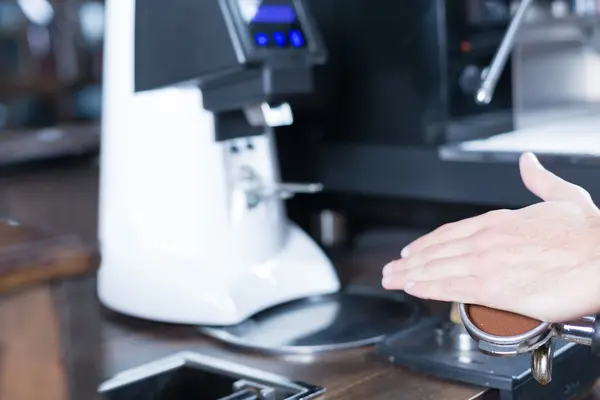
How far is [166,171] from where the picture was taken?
0.89 meters

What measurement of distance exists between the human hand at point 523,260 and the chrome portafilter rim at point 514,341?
0.01m

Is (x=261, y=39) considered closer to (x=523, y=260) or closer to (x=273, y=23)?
(x=273, y=23)

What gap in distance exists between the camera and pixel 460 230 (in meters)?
0.70

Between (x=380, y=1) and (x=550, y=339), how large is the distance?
0.60 metres

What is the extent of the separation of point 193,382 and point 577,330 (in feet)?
1.17

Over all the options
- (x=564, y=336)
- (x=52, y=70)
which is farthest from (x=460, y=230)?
(x=52, y=70)

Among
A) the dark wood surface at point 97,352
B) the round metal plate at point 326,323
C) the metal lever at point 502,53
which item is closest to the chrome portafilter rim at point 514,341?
the dark wood surface at point 97,352

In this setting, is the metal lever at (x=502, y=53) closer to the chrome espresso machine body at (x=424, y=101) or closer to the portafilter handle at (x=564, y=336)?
the chrome espresso machine body at (x=424, y=101)

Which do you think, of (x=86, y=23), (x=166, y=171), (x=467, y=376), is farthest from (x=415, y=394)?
(x=86, y=23)

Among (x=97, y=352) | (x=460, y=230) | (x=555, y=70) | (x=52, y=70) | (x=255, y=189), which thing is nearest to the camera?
(x=460, y=230)

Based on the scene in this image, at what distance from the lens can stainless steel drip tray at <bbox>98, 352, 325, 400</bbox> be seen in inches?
27.6

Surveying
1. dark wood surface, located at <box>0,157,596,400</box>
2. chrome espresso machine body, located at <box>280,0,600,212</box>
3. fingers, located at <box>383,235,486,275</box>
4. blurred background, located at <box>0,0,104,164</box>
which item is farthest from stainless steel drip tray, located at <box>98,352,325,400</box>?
blurred background, located at <box>0,0,104,164</box>

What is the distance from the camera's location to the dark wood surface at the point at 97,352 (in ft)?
1.57

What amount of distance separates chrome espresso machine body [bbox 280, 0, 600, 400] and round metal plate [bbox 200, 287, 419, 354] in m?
0.06
